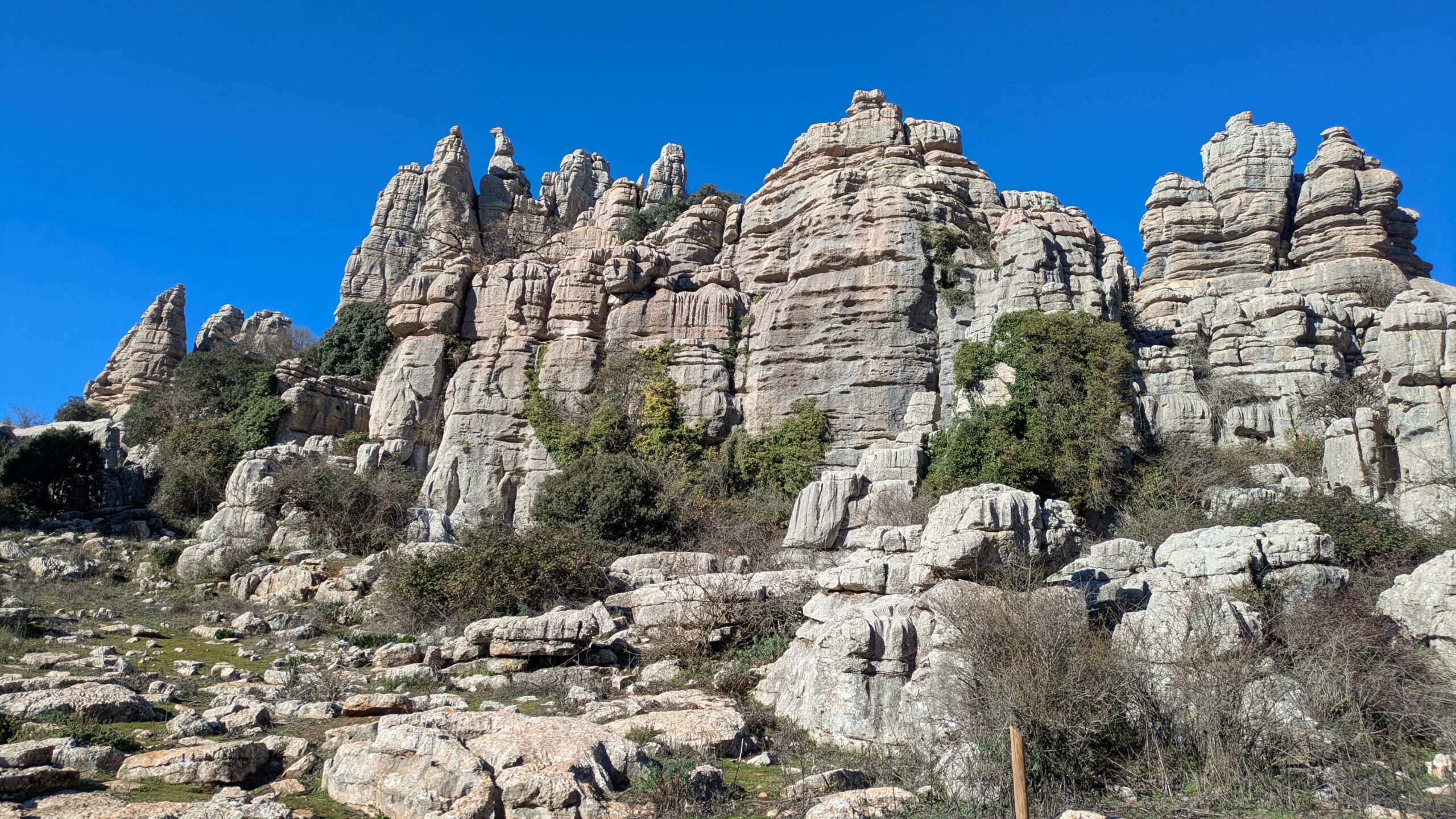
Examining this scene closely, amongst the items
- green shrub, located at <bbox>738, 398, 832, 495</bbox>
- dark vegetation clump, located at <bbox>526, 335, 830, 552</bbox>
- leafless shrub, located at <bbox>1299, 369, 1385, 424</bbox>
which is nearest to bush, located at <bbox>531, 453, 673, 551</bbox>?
dark vegetation clump, located at <bbox>526, 335, 830, 552</bbox>

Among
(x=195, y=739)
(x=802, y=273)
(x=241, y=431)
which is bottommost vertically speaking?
(x=195, y=739)

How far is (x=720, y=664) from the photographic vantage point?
12414 millimetres

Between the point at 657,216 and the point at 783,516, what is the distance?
59.5ft

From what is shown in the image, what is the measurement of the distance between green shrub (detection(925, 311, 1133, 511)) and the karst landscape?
0.10m

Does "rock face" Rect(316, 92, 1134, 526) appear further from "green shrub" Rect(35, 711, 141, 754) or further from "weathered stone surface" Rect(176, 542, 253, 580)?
"green shrub" Rect(35, 711, 141, 754)

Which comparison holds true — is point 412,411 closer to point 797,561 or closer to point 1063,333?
point 797,561

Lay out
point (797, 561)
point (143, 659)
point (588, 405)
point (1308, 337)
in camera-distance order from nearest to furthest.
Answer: point (143, 659)
point (797, 561)
point (1308, 337)
point (588, 405)

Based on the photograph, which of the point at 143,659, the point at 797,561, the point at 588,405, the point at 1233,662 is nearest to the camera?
the point at 1233,662

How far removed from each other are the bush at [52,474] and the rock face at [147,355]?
721 cm

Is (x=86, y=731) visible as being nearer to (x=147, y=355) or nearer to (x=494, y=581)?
(x=494, y=581)

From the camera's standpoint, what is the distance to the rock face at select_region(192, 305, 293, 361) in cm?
3603

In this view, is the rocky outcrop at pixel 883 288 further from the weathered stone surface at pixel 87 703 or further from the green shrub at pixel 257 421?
the weathered stone surface at pixel 87 703

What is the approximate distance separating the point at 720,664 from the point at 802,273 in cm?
1487

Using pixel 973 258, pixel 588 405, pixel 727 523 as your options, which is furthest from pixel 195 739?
pixel 973 258
